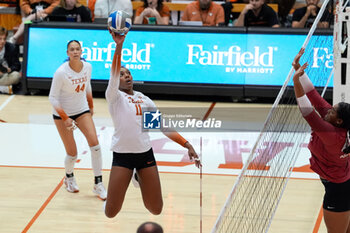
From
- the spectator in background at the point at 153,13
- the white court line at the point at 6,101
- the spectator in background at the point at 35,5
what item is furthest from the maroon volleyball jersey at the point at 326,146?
the spectator in background at the point at 35,5

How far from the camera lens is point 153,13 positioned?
1434cm

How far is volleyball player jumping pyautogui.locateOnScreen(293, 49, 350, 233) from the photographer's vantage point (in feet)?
20.2

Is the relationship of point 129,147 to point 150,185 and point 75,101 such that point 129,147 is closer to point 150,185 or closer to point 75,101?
point 150,185

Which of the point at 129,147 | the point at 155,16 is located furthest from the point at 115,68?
the point at 155,16

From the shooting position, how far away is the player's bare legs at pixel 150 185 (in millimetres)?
7367

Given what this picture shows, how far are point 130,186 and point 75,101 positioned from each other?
158 cm

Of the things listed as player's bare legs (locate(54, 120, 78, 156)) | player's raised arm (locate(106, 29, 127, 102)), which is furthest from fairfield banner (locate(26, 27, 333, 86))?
player's raised arm (locate(106, 29, 127, 102))

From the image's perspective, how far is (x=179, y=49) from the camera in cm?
1386

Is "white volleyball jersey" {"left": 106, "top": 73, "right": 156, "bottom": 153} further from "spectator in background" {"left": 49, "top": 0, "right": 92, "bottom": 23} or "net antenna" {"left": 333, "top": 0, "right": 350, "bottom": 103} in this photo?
"spectator in background" {"left": 49, "top": 0, "right": 92, "bottom": 23}

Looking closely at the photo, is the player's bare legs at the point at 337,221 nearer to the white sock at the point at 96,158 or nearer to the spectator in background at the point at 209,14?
the white sock at the point at 96,158

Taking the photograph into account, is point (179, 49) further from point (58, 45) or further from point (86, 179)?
point (86, 179)

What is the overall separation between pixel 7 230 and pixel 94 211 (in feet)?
3.94

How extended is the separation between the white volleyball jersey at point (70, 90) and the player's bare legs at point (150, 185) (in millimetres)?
1839

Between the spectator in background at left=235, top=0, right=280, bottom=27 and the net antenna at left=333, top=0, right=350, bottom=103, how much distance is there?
6.38 meters
